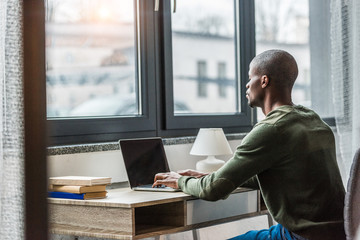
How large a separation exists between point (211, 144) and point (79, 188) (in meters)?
0.80

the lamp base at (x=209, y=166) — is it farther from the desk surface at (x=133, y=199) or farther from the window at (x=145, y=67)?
the desk surface at (x=133, y=199)

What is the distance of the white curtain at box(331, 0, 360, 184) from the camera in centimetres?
319

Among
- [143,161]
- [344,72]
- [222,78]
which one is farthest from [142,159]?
[344,72]

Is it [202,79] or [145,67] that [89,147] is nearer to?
[145,67]

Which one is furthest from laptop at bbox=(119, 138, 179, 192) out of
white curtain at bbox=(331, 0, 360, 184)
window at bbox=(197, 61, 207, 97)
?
white curtain at bbox=(331, 0, 360, 184)

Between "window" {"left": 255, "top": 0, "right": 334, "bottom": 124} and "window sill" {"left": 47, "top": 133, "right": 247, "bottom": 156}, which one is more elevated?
"window" {"left": 255, "top": 0, "right": 334, "bottom": 124}

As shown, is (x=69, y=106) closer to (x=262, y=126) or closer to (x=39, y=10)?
(x=262, y=126)

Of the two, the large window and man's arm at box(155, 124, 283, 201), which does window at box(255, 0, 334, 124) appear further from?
man's arm at box(155, 124, 283, 201)

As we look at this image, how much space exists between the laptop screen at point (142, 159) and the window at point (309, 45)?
57.8 inches

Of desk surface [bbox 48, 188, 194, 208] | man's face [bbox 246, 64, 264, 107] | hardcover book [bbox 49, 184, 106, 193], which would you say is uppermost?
man's face [bbox 246, 64, 264, 107]

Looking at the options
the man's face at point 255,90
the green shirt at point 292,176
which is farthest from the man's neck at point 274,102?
the green shirt at point 292,176

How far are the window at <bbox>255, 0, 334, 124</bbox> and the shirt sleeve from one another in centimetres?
180

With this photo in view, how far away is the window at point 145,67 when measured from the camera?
2.28 meters

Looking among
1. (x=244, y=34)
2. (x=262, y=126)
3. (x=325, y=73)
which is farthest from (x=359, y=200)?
(x=325, y=73)
